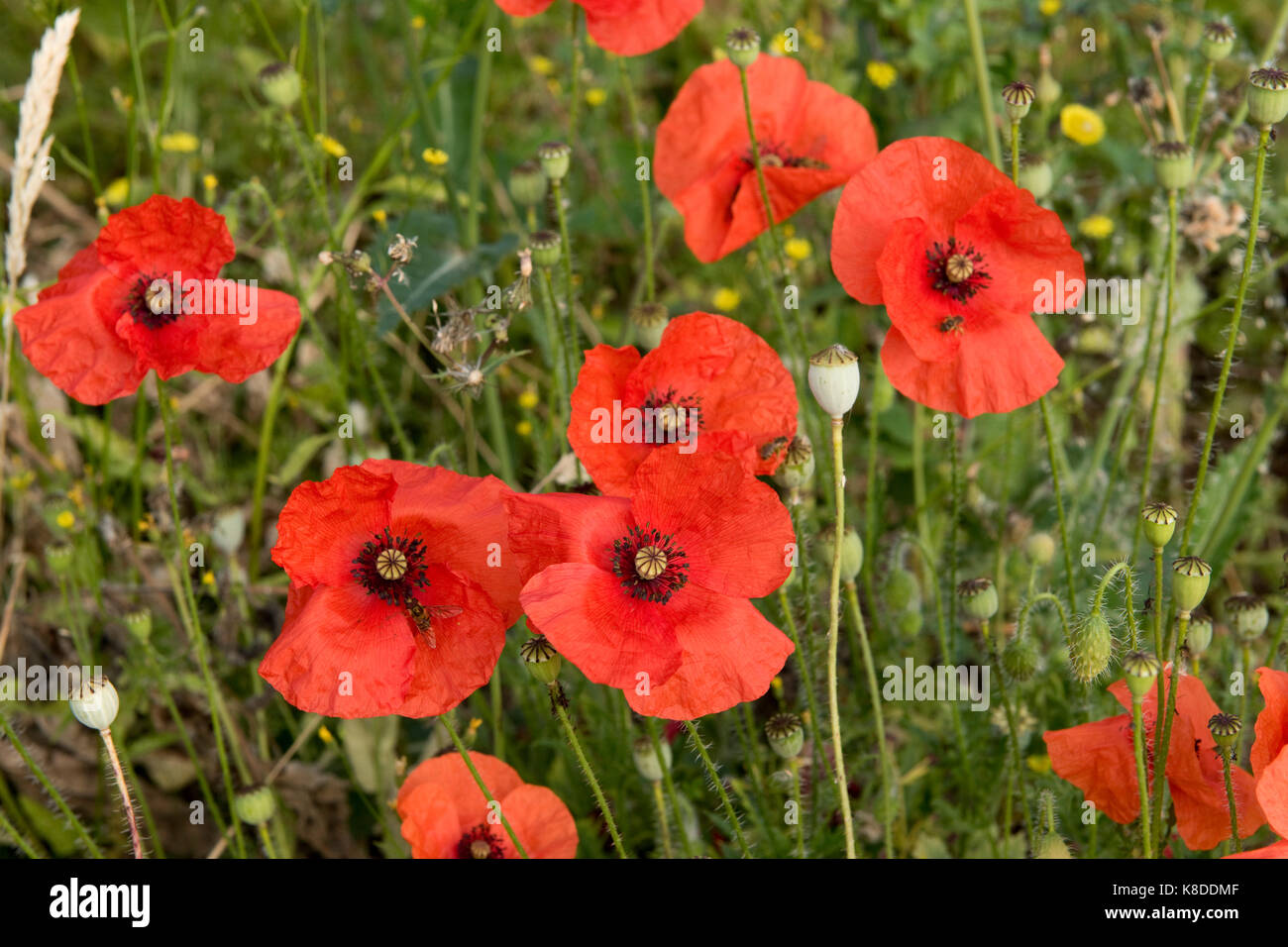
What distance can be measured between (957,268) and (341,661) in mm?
959

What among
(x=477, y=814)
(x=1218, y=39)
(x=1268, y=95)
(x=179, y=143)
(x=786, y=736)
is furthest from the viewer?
(x=179, y=143)

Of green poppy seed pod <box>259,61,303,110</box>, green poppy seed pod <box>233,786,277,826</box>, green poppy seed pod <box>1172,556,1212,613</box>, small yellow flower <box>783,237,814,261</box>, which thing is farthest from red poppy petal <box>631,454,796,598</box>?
small yellow flower <box>783,237,814,261</box>

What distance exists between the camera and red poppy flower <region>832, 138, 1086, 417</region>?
1.78 meters

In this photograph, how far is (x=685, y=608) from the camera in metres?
1.61

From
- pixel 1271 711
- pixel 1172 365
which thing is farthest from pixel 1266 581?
pixel 1271 711

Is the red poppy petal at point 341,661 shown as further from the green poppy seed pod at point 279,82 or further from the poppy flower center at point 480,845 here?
the green poppy seed pod at point 279,82

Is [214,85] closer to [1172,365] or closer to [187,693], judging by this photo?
[187,693]

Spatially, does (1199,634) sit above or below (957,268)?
below

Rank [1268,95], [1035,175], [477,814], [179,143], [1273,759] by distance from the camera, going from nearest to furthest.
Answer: [1273,759] → [1268,95] → [477,814] → [1035,175] → [179,143]

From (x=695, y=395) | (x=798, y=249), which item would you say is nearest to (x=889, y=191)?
(x=695, y=395)

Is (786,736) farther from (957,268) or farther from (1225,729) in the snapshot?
(957,268)

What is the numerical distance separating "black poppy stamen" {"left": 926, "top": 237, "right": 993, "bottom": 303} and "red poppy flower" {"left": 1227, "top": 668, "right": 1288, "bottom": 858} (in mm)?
623

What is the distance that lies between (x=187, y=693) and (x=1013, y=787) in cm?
155

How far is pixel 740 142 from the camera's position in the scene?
2.19m
